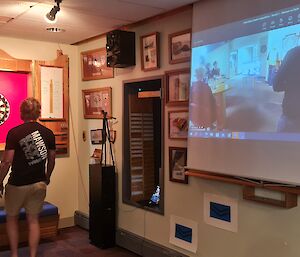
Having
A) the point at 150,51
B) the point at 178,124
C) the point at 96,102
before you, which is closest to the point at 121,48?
the point at 150,51

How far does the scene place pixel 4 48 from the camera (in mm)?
4508

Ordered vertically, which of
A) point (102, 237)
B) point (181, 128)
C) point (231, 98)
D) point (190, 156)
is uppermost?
point (231, 98)

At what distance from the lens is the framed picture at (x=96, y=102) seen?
443cm

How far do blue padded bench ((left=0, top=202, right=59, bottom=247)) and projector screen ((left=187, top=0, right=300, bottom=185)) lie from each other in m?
1.89

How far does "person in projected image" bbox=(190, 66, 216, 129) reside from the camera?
10.2ft

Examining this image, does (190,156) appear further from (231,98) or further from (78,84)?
(78,84)

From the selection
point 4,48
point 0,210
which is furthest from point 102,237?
point 4,48

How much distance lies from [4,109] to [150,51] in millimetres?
1888

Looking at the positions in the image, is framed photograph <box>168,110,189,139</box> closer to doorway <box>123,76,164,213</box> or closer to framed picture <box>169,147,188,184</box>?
framed picture <box>169,147,188,184</box>

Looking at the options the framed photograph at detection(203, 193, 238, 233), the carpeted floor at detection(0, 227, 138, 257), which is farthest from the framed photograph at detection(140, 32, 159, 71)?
the carpeted floor at detection(0, 227, 138, 257)

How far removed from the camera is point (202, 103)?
125 inches

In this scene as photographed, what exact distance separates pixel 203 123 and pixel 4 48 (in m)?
2.66

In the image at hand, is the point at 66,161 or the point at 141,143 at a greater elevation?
the point at 141,143

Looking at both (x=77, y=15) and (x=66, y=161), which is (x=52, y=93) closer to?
(x=66, y=161)
